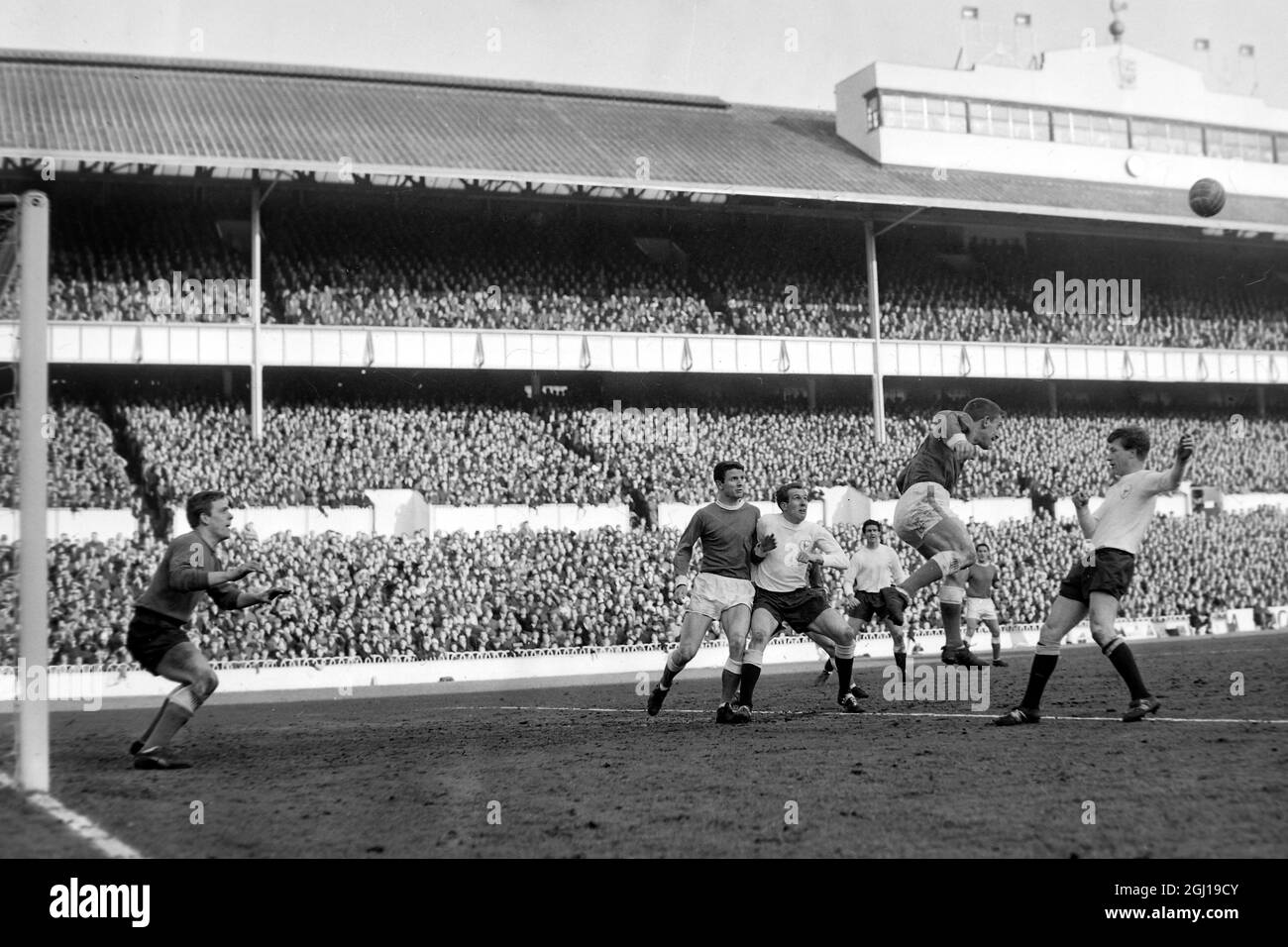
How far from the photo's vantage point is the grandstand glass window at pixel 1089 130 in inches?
1866

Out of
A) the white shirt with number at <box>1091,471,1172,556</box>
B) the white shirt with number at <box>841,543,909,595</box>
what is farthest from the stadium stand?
the white shirt with number at <box>1091,471,1172,556</box>

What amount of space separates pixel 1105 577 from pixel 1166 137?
4424 centimetres

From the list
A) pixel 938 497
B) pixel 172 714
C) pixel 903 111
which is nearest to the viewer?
pixel 172 714

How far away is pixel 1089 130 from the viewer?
47.8m

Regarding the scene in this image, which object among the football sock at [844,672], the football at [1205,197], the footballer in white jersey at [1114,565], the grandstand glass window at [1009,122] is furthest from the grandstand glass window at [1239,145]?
the footballer in white jersey at [1114,565]

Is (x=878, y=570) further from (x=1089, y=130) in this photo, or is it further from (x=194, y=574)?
(x=1089, y=130)

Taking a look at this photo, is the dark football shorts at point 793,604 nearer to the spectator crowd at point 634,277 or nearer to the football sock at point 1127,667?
the football sock at point 1127,667

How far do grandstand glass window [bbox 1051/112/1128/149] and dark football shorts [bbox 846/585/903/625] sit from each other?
35.3 metres

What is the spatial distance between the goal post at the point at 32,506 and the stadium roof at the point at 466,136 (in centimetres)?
2489

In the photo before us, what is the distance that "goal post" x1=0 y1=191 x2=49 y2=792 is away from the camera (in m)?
8.38

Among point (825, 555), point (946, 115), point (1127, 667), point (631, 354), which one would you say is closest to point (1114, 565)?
point (1127, 667)

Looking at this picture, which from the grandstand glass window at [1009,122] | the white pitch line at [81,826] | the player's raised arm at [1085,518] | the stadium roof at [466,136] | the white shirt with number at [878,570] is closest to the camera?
the white pitch line at [81,826]

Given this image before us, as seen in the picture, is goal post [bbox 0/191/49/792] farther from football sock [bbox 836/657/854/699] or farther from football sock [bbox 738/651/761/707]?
football sock [bbox 836/657/854/699]
